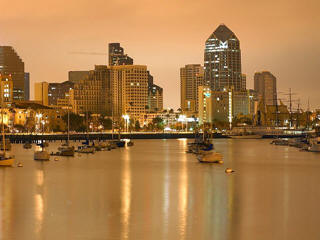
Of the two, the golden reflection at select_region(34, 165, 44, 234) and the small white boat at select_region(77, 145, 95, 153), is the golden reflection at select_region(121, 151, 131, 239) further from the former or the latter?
the small white boat at select_region(77, 145, 95, 153)

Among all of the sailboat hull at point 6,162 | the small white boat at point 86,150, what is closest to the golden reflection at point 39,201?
the sailboat hull at point 6,162

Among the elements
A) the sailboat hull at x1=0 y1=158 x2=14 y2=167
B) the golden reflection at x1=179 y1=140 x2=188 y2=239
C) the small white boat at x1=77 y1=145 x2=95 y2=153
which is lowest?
the golden reflection at x1=179 y1=140 x2=188 y2=239

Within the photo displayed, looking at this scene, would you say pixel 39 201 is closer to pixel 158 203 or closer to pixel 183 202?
pixel 158 203

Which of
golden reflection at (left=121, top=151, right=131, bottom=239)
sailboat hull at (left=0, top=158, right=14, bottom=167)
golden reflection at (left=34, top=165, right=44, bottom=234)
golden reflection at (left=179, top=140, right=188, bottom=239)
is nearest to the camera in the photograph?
golden reflection at (left=121, top=151, right=131, bottom=239)

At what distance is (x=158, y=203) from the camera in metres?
44.9

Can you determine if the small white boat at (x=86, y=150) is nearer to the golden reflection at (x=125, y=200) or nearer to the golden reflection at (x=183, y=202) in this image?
the golden reflection at (x=125, y=200)

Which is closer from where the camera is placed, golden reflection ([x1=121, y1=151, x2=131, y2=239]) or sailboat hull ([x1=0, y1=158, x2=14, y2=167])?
golden reflection ([x1=121, y1=151, x2=131, y2=239])

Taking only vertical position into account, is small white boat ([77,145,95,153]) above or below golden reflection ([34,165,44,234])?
above

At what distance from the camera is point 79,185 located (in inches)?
2240

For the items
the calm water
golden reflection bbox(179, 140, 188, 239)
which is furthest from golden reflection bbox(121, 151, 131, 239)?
golden reflection bbox(179, 140, 188, 239)

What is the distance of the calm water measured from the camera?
3381cm

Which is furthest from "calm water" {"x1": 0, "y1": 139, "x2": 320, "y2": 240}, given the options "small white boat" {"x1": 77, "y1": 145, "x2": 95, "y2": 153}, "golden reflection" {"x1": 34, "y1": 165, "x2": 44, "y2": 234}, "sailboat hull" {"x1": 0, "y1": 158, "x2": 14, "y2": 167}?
"small white boat" {"x1": 77, "y1": 145, "x2": 95, "y2": 153}

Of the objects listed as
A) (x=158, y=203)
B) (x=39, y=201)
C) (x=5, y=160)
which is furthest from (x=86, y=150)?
(x=158, y=203)

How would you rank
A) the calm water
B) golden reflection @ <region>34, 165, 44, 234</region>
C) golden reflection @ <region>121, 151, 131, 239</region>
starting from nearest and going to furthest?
the calm water
golden reflection @ <region>121, 151, 131, 239</region>
golden reflection @ <region>34, 165, 44, 234</region>
